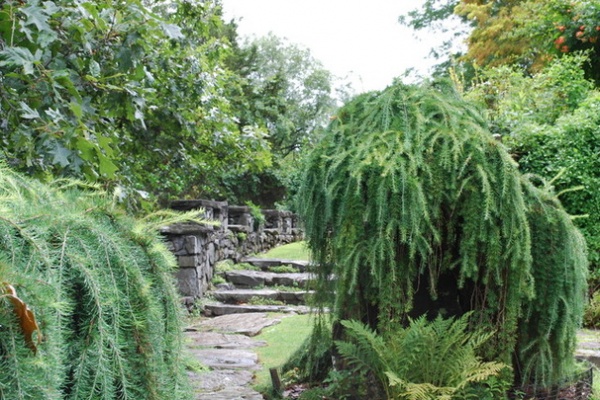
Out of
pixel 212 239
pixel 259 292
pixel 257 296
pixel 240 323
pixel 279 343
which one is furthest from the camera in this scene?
pixel 212 239

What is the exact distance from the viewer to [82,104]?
3.69 metres

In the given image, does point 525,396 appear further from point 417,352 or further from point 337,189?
point 337,189

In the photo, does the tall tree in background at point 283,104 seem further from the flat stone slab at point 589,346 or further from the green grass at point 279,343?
the flat stone slab at point 589,346

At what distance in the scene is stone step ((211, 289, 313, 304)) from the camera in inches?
369

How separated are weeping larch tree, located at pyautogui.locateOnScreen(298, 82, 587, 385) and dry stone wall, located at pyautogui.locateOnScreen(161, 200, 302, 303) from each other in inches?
74.4

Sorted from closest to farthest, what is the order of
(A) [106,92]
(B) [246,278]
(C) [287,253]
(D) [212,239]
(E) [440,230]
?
(E) [440,230] → (A) [106,92] → (D) [212,239] → (B) [246,278] → (C) [287,253]

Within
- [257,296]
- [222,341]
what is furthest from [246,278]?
[222,341]

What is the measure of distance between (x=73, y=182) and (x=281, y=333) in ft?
16.6

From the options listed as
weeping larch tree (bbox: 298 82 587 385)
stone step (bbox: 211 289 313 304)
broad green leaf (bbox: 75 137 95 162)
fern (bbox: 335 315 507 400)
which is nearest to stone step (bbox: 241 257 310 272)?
stone step (bbox: 211 289 313 304)

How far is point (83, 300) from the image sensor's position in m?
1.58

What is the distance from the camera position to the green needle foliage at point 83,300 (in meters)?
1.28

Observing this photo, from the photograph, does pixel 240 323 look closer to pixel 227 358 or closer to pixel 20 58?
pixel 227 358

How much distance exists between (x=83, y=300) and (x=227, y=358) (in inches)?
162

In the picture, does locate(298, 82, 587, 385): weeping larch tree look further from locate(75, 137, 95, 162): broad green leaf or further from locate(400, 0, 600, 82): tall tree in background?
locate(400, 0, 600, 82): tall tree in background
